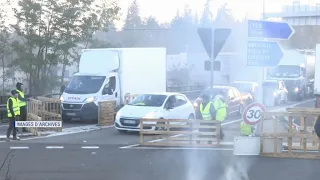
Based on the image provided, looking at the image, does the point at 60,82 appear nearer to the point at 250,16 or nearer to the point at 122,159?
the point at 122,159

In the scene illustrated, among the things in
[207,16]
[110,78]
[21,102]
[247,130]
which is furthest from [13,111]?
[207,16]

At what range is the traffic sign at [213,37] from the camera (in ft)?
33.8

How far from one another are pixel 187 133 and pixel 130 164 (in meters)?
3.48

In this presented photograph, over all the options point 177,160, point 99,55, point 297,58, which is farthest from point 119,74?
point 297,58

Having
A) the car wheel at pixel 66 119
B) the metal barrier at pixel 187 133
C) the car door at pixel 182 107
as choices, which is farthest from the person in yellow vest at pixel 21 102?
the car door at pixel 182 107

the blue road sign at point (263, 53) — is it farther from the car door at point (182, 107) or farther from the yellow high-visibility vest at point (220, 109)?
the car door at point (182, 107)

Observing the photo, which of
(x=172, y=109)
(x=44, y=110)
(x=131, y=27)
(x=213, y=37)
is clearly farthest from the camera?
(x=131, y=27)

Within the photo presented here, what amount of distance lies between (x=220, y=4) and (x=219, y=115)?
17.9 ft

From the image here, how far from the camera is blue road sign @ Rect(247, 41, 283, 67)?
10180 millimetres

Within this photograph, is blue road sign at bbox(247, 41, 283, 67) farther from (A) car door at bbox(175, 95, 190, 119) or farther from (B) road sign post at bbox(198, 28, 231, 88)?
(A) car door at bbox(175, 95, 190, 119)

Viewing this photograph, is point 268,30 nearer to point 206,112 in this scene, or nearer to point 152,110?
point 206,112

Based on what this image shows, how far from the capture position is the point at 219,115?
1443 cm

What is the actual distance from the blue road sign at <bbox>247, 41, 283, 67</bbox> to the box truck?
11022mm

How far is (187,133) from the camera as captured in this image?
14406 mm
